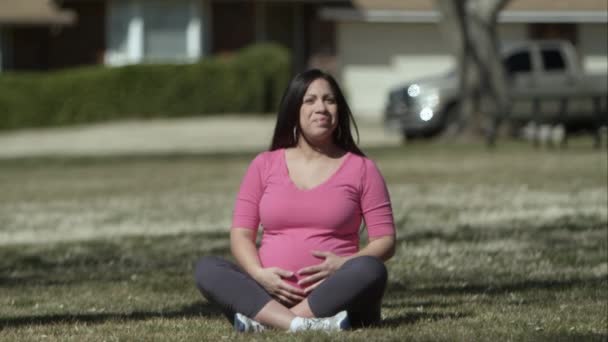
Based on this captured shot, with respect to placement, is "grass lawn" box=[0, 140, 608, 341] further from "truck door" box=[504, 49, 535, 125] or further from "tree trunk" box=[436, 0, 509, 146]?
"truck door" box=[504, 49, 535, 125]

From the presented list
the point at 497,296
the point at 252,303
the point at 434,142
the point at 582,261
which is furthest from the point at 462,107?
the point at 252,303

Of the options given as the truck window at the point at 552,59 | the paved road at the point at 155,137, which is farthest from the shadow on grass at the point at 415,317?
the truck window at the point at 552,59

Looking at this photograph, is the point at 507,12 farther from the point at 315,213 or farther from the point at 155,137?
the point at 315,213

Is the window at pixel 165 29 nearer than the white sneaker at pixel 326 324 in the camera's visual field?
No

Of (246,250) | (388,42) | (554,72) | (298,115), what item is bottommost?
(554,72)

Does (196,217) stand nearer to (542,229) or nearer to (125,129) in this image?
(542,229)

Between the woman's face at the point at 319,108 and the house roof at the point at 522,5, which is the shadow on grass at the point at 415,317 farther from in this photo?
the house roof at the point at 522,5

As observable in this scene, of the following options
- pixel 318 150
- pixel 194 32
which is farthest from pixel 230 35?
pixel 318 150

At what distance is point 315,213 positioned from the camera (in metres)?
7.24

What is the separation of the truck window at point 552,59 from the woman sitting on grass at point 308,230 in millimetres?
24759

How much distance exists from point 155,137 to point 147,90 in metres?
4.70

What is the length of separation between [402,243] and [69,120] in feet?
93.3

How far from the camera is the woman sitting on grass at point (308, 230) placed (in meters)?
7.02

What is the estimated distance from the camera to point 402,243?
1218cm
